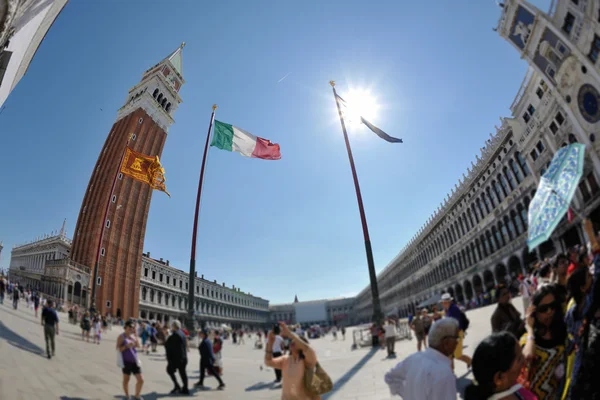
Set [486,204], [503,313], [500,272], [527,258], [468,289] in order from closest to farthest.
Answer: [503,313] < [527,258] < [500,272] < [486,204] < [468,289]

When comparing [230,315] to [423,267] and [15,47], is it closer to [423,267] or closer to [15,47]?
[15,47]

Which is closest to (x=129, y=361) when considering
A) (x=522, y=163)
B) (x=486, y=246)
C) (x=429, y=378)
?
(x=429, y=378)

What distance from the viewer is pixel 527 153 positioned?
2611 centimetres

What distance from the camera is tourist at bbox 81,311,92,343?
4346 millimetres

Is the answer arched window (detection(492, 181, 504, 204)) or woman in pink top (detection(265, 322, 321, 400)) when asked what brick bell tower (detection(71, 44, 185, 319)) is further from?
arched window (detection(492, 181, 504, 204))

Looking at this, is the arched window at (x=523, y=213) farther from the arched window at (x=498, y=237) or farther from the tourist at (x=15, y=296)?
the tourist at (x=15, y=296)

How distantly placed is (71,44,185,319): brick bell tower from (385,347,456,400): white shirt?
413 centimetres

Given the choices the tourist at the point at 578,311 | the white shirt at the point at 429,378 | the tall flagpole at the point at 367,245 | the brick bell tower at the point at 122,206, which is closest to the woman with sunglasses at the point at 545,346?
the tourist at the point at 578,311

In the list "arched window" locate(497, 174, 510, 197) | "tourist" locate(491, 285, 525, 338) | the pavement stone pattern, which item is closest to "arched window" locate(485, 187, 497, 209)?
"arched window" locate(497, 174, 510, 197)

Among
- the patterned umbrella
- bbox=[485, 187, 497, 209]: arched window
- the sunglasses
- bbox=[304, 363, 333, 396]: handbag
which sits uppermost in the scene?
bbox=[485, 187, 497, 209]: arched window

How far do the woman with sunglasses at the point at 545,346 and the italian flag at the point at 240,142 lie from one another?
40.1 feet

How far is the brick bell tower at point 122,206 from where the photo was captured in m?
5.40

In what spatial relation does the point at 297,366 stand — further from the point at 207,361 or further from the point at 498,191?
the point at 498,191

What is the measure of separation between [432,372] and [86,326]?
4810 mm
